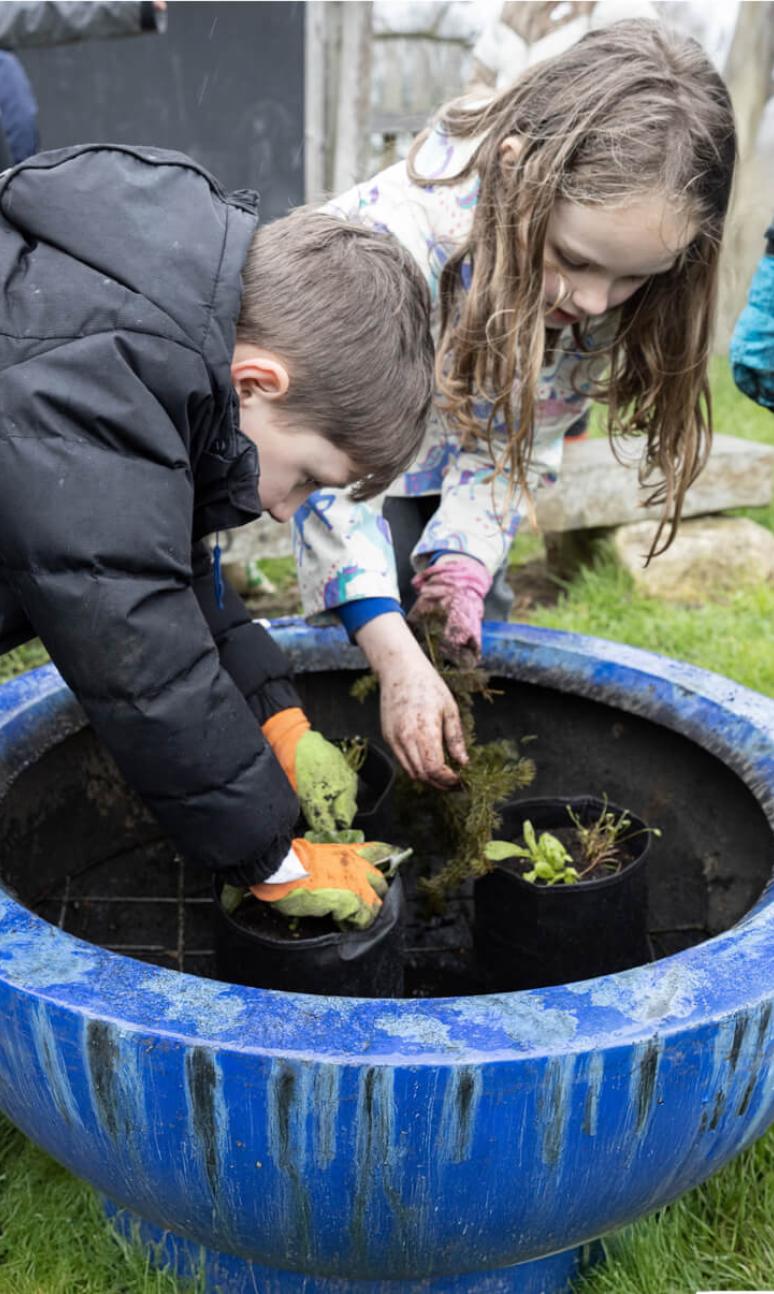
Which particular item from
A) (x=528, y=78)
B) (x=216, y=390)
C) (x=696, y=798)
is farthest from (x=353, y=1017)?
(x=528, y=78)

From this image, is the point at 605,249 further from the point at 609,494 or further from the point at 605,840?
the point at 609,494

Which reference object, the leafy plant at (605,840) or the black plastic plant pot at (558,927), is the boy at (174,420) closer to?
the black plastic plant pot at (558,927)

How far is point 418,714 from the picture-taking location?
1782 millimetres

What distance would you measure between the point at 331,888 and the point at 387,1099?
0.47 meters

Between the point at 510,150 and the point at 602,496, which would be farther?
the point at 602,496

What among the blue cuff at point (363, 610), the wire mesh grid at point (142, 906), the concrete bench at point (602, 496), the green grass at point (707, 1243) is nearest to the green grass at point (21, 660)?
the concrete bench at point (602, 496)

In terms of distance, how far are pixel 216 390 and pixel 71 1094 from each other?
743mm

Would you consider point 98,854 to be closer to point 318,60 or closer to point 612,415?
point 612,415

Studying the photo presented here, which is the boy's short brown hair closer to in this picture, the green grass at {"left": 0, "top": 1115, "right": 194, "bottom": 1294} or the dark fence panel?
the green grass at {"left": 0, "top": 1115, "right": 194, "bottom": 1294}

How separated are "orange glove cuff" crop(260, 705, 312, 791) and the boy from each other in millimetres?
272

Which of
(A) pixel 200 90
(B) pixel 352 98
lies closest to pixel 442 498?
(B) pixel 352 98

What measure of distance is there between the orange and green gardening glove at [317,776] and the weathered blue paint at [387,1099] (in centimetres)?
56

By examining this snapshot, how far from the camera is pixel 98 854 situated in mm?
2010

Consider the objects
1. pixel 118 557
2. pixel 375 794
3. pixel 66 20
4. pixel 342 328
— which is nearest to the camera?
pixel 118 557
